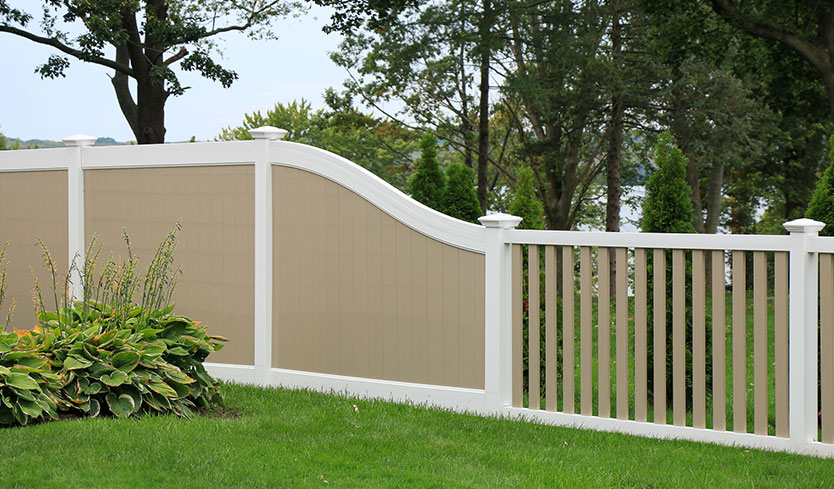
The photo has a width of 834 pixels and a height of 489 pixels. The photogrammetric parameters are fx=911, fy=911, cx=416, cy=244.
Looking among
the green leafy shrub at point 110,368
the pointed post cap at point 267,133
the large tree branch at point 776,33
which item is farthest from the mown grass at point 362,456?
the large tree branch at point 776,33

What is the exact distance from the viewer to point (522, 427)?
612 centimetres

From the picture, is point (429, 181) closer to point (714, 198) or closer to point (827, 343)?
point (827, 343)

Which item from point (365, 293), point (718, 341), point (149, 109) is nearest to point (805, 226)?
point (718, 341)

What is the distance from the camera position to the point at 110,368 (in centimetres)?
599

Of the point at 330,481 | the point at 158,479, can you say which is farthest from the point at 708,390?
the point at 158,479

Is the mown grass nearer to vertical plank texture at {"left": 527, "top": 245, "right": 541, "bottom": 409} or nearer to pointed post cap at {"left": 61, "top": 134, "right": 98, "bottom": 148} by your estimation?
vertical plank texture at {"left": 527, "top": 245, "right": 541, "bottom": 409}

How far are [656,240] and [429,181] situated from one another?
4.57m

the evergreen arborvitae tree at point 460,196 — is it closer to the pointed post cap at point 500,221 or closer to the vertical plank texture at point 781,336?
the pointed post cap at point 500,221

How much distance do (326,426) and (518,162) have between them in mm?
17038

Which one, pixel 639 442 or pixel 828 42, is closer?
pixel 639 442

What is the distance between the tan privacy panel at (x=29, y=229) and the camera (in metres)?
8.97

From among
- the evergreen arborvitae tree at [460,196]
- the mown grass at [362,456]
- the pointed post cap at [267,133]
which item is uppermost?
the pointed post cap at [267,133]

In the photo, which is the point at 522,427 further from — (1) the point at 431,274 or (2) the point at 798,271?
(2) the point at 798,271

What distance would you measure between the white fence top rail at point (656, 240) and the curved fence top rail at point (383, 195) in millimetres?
322
